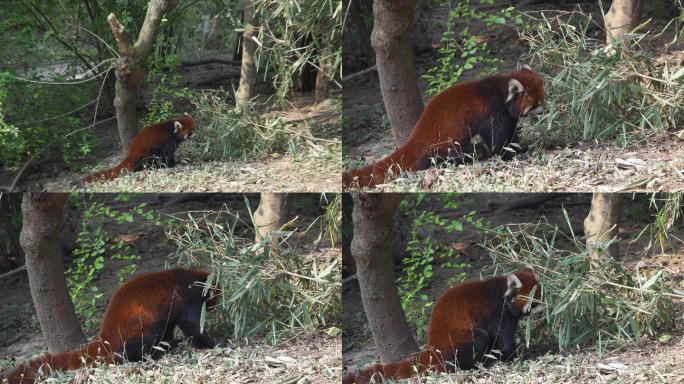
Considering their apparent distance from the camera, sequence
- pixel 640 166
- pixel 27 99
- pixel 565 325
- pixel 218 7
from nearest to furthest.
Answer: pixel 640 166, pixel 565 325, pixel 218 7, pixel 27 99

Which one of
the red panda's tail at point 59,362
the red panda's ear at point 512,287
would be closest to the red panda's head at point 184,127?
the red panda's tail at point 59,362

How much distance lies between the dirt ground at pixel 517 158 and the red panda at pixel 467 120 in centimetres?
4

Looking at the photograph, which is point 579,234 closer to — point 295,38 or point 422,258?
point 422,258

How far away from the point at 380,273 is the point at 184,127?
1063 millimetres

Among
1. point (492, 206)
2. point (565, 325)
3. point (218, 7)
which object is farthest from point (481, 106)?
point (218, 7)

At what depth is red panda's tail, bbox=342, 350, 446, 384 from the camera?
3389 mm

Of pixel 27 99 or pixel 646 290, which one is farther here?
pixel 27 99

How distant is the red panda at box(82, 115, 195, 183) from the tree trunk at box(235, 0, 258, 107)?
26 cm

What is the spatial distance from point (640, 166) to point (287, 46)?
149 centimetres

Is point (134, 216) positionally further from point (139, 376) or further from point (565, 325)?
point (565, 325)

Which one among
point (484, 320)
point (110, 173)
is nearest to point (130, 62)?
point (110, 173)

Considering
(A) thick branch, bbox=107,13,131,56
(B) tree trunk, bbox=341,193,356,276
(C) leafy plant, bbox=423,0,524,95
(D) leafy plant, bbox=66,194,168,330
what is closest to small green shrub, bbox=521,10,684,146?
(C) leafy plant, bbox=423,0,524,95

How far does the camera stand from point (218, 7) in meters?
3.58

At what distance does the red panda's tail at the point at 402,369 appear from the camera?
3389 millimetres
